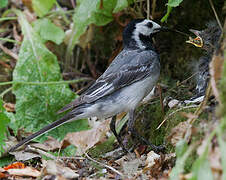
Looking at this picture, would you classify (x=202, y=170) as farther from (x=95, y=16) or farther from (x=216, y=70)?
(x=95, y=16)

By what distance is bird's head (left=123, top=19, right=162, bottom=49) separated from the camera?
4332mm

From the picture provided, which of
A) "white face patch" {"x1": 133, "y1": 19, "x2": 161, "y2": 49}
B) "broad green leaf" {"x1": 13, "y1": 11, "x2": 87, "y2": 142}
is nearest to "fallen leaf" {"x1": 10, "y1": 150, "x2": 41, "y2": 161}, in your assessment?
"broad green leaf" {"x1": 13, "y1": 11, "x2": 87, "y2": 142}

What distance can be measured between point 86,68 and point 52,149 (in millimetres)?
1846

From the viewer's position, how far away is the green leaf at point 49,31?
5.25m

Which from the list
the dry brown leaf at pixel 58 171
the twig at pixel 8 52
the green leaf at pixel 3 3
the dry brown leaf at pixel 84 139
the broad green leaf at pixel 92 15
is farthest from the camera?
the twig at pixel 8 52

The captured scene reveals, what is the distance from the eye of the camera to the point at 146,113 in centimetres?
449

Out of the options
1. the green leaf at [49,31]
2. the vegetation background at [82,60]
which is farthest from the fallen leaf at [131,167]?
the green leaf at [49,31]

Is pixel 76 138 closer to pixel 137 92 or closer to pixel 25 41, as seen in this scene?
pixel 137 92

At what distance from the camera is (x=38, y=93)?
4.91 meters

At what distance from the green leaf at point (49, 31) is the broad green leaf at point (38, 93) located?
0.71 feet

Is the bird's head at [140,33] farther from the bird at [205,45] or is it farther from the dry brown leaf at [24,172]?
the dry brown leaf at [24,172]

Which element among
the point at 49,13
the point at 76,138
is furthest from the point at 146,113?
the point at 49,13

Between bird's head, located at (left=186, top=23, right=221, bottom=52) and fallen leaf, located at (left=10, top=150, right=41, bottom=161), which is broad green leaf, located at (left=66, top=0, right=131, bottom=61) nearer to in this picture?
bird's head, located at (left=186, top=23, right=221, bottom=52)

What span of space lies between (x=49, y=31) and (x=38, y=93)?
0.96 metres
